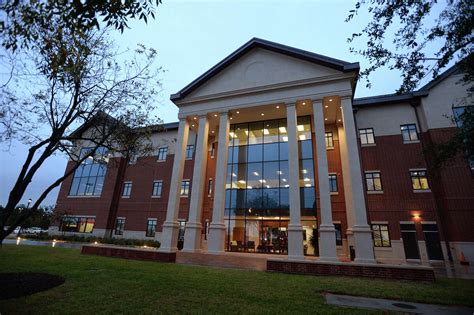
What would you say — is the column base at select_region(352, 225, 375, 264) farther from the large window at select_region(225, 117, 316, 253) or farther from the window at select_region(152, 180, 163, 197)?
the window at select_region(152, 180, 163, 197)

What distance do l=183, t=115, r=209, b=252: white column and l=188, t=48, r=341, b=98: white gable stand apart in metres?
3.00

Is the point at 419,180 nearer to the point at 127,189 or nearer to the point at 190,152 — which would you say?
the point at 190,152

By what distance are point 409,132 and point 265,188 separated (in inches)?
510

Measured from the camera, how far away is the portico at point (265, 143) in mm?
16562

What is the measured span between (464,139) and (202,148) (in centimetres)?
1498

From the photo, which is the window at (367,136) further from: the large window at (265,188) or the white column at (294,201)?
the white column at (294,201)

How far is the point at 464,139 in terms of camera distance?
8211 mm

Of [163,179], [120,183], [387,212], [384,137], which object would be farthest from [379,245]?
[120,183]

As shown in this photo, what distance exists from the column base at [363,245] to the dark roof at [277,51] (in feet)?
33.6

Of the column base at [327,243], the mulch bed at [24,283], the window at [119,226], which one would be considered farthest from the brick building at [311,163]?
the window at [119,226]

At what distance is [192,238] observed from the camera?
16906 millimetres

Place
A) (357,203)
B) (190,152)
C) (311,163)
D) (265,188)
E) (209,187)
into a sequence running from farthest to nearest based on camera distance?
1. (190,152)
2. (209,187)
3. (265,188)
4. (311,163)
5. (357,203)

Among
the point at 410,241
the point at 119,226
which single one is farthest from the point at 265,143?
the point at 119,226

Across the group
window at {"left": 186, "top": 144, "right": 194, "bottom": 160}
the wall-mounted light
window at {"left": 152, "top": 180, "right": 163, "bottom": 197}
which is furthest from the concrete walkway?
window at {"left": 152, "top": 180, "right": 163, "bottom": 197}
